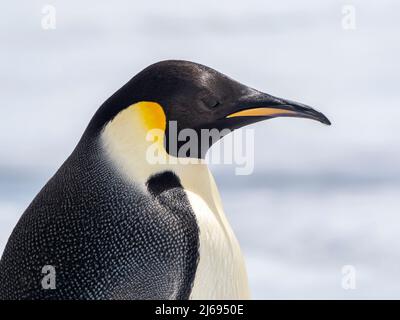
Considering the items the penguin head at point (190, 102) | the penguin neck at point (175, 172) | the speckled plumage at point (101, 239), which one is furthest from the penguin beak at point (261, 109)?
the speckled plumage at point (101, 239)

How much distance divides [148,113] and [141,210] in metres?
0.39

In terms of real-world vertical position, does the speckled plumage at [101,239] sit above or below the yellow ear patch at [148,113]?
below

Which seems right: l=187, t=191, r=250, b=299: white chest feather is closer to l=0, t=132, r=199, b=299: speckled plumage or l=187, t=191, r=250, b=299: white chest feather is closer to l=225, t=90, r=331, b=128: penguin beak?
l=0, t=132, r=199, b=299: speckled plumage

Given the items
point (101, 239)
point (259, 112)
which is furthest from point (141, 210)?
point (259, 112)

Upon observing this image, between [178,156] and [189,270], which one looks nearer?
[189,270]

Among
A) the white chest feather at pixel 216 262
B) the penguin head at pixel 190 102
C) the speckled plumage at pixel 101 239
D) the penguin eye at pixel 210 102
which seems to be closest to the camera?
the speckled plumage at pixel 101 239

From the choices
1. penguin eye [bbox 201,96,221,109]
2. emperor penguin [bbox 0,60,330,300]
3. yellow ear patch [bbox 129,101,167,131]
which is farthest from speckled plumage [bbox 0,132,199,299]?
penguin eye [bbox 201,96,221,109]

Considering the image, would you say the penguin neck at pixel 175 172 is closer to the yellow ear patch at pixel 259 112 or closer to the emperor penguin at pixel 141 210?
the emperor penguin at pixel 141 210

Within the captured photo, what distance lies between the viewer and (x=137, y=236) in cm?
349

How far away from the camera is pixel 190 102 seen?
3.75 m

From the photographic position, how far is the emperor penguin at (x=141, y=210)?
3.43 metres
